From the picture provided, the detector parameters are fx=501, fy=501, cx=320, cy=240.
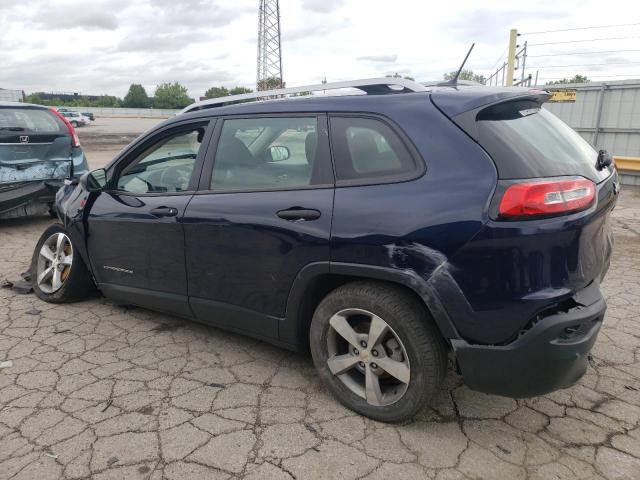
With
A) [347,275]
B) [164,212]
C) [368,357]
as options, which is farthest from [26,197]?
[368,357]

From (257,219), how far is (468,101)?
4.10 feet

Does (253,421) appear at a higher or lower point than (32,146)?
lower

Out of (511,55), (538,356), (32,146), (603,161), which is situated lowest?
(538,356)

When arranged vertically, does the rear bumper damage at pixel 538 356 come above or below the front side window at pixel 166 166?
below

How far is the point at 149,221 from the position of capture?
11.0 ft

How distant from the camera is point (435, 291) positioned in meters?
2.23

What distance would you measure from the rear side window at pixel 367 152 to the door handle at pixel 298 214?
214 mm

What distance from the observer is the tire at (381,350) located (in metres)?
2.35

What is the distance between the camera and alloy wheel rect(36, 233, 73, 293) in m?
4.24

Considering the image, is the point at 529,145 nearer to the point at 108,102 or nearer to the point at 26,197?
the point at 26,197

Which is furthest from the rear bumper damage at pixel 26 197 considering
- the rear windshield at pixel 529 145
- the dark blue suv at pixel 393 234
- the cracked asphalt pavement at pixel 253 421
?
the rear windshield at pixel 529 145

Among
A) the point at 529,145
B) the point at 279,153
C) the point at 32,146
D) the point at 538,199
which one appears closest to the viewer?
the point at 538,199

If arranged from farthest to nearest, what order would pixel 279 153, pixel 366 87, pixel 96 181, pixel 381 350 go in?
pixel 96 181
pixel 279 153
pixel 366 87
pixel 381 350

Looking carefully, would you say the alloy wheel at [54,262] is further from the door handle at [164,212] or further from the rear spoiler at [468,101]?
the rear spoiler at [468,101]
